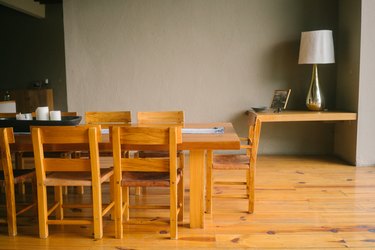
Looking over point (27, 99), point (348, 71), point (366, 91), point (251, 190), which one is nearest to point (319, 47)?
point (348, 71)

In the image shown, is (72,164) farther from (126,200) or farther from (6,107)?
(6,107)

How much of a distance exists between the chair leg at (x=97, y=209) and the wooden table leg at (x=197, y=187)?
650 mm

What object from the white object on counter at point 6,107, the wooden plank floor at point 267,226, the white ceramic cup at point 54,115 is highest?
the white ceramic cup at point 54,115

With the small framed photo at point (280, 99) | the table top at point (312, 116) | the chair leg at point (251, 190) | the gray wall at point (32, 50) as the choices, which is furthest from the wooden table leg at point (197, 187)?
the gray wall at point (32, 50)

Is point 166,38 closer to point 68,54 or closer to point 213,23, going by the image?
point 213,23

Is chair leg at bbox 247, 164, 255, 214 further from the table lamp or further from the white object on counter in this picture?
the white object on counter

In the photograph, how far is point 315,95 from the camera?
16.4 ft

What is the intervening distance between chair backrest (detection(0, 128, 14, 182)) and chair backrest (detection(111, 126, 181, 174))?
0.73 metres

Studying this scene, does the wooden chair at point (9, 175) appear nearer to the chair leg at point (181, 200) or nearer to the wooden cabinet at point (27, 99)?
the chair leg at point (181, 200)

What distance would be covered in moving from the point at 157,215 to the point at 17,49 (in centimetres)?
676

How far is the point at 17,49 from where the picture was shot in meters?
8.38

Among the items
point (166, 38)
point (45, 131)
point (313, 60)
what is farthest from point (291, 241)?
point (166, 38)

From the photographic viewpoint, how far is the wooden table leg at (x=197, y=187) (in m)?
2.71

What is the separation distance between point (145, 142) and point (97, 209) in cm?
58
